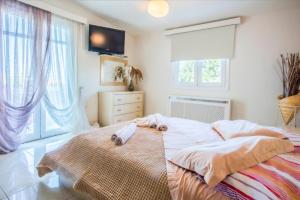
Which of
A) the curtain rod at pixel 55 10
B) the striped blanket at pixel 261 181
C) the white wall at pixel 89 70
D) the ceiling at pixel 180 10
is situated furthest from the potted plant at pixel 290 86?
the curtain rod at pixel 55 10

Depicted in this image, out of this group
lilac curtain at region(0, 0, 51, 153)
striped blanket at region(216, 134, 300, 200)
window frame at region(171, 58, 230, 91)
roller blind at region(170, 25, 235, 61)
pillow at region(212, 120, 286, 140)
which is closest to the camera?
striped blanket at region(216, 134, 300, 200)

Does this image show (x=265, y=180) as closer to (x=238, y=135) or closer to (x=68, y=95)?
(x=238, y=135)

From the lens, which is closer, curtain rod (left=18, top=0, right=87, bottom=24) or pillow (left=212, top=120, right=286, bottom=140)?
pillow (left=212, top=120, right=286, bottom=140)

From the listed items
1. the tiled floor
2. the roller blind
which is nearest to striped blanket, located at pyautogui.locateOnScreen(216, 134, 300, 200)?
the tiled floor

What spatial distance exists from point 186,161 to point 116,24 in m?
3.66

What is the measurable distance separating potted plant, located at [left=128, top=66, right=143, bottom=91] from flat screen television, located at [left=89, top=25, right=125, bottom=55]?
511 millimetres

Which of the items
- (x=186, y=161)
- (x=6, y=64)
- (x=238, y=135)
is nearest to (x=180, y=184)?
(x=186, y=161)

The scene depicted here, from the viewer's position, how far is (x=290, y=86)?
8.38 feet

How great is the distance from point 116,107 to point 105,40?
132 centimetres

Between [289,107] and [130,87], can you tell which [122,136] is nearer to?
[289,107]

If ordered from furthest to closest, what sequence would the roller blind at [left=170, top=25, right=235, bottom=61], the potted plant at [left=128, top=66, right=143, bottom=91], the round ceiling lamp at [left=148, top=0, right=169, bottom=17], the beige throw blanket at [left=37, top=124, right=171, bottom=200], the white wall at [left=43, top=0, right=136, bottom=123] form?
the potted plant at [left=128, top=66, right=143, bottom=91], the white wall at [left=43, top=0, right=136, bottom=123], the roller blind at [left=170, top=25, right=235, bottom=61], the round ceiling lamp at [left=148, top=0, right=169, bottom=17], the beige throw blanket at [left=37, top=124, right=171, bottom=200]

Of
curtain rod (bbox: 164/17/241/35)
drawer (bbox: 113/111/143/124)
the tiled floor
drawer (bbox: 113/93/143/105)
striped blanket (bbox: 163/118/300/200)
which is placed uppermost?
curtain rod (bbox: 164/17/241/35)

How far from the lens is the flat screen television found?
137 inches

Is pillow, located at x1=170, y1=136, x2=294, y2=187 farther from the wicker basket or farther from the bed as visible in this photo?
the wicker basket
